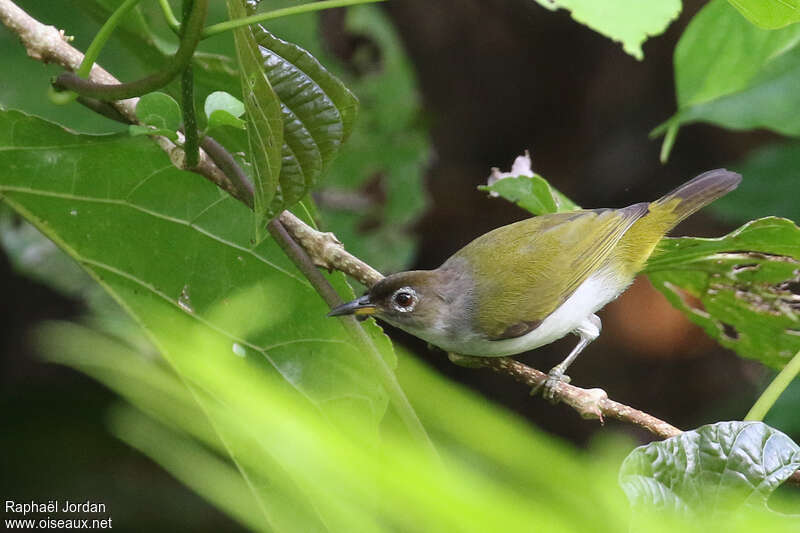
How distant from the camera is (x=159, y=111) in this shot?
1.67 m

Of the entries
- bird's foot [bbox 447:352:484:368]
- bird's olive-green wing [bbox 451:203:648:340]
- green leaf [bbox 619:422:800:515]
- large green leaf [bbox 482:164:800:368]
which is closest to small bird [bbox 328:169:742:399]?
bird's olive-green wing [bbox 451:203:648:340]

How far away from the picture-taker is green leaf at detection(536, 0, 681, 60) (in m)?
1.12

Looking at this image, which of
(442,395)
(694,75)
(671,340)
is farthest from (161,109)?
(671,340)

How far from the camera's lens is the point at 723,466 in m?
1.20

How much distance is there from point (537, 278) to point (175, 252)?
1425mm

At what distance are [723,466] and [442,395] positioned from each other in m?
0.65

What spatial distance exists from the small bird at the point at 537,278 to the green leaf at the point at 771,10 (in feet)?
4.94

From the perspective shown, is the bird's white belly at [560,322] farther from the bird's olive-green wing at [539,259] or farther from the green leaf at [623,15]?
the green leaf at [623,15]

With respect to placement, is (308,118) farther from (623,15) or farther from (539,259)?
(539,259)

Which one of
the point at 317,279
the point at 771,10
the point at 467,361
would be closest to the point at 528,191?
the point at 467,361

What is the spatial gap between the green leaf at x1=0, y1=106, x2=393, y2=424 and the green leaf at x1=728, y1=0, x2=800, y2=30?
0.92 m

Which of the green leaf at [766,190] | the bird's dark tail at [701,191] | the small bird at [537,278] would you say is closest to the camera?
the small bird at [537,278]

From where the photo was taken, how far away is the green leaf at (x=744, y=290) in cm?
229

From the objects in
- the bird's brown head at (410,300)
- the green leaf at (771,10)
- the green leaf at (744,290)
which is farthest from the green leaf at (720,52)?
the green leaf at (771,10)
